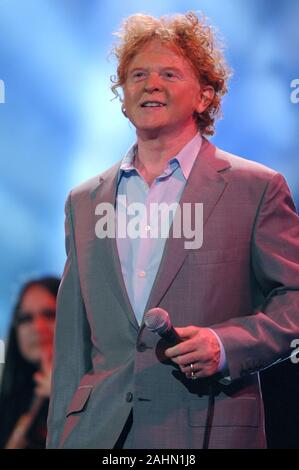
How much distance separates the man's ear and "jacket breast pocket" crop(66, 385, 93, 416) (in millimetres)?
745

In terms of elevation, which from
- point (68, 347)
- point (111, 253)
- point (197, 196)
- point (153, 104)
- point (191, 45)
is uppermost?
point (191, 45)

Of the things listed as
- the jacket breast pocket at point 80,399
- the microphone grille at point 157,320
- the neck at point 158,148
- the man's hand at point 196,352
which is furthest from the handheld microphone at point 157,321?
the neck at point 158,148

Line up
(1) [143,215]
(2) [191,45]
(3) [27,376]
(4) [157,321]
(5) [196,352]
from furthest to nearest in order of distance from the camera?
(3) [27,376], (2) [191,45], (1) [143,215], (5) [196,352], (4) [157,321]

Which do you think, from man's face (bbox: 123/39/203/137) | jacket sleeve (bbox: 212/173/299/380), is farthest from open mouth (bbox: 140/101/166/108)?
jacket sleeve (bbox: 212/173/299/380)

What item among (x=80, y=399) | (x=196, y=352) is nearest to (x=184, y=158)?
(x=196, y=352)

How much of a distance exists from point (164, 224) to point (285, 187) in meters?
0.30

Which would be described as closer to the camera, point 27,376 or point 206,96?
point 206,96

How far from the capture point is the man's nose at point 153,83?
1.98 metres

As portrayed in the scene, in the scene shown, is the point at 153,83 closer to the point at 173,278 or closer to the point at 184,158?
the point at 184,158

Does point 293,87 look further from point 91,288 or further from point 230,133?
point 91,288

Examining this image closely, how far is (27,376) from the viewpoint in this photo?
230cm

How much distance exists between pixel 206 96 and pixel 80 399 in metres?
0.81

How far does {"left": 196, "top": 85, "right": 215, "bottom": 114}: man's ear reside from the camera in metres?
2.07

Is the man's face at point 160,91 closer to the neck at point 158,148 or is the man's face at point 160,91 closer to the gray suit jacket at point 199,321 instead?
the neck at point 158,148
